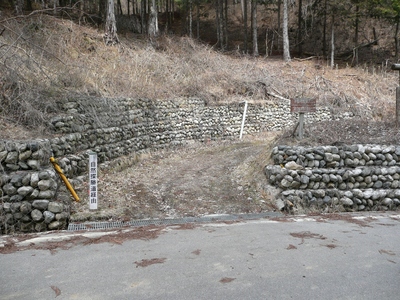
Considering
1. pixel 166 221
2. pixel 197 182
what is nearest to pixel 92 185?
pixel 166 221

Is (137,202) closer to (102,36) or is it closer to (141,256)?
(141,256)

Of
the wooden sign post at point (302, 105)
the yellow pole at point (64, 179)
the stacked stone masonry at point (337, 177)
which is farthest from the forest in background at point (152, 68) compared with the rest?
the stacked stone masonry at point (337, 177)

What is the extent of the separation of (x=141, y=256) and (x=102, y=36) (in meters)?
15.9

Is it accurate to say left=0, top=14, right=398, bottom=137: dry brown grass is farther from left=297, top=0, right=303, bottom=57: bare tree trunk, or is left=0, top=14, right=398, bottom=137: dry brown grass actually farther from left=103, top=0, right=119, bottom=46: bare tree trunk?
left=297, top=0, right=303, bottom=57: bare tree trunk

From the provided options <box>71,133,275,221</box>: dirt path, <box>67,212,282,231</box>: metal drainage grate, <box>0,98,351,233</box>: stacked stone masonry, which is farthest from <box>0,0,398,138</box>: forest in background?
<box>67,212,282,231</box>: metal drainage grate

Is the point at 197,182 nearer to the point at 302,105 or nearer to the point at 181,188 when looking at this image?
the point at 181,188

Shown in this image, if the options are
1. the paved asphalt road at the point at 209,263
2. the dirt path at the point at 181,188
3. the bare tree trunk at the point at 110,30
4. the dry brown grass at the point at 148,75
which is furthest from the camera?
the bare tree trunk at the point at 110,30

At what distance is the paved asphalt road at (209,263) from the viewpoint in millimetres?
4066

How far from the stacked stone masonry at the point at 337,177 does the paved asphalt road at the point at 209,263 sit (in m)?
1.52

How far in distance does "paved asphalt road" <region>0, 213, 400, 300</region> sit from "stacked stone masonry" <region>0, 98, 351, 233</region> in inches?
25.8

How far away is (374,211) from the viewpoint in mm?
8359

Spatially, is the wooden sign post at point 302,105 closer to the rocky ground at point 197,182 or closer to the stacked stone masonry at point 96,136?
the rocky ground at point 197,182

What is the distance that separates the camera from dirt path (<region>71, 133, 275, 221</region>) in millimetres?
7895

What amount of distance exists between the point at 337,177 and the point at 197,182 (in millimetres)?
3747
